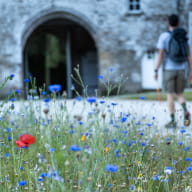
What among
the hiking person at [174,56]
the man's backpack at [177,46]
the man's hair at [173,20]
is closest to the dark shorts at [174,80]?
the hiking person at [174,56]

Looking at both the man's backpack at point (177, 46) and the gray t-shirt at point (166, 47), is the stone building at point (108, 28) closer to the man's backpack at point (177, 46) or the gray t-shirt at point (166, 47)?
the gray t-shirt at point (166, 47)

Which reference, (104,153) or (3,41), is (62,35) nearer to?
(3,41)

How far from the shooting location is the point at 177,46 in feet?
23.1

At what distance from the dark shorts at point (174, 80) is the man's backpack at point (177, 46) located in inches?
8.4

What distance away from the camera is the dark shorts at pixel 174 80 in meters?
7.20

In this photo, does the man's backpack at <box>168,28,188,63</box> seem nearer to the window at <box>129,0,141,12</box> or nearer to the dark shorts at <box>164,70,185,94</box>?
the dark shorts at <box>164,70,185,94</box>

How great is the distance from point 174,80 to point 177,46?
58 centimetres

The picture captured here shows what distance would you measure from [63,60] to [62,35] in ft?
32.1

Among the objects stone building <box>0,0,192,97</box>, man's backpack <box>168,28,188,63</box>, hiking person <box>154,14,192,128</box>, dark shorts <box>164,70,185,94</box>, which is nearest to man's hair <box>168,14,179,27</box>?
hiking person <box>154,14,192,128</box>

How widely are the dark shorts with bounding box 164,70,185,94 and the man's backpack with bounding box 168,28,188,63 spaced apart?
0.21 meters

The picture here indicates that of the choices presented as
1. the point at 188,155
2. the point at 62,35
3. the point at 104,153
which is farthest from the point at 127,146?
the point at 62,35

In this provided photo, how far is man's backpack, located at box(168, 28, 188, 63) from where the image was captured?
7.04 meters

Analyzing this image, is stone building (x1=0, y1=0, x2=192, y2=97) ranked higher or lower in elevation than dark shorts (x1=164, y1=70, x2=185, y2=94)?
higher

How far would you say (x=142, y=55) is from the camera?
18.9m
